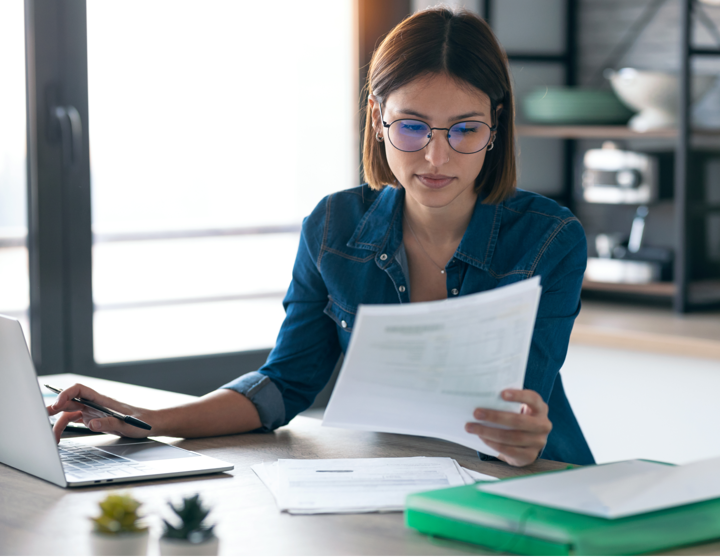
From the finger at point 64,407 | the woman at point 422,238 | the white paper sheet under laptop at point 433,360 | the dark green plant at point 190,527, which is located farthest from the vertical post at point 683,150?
the dark green plant at point 190,527

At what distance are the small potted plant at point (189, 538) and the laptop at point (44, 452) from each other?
1.21ft

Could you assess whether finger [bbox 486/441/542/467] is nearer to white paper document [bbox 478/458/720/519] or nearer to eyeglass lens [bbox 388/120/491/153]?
white paper document [bbox 478/458/720/519]

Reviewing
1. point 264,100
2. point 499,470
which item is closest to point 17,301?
point 264,100

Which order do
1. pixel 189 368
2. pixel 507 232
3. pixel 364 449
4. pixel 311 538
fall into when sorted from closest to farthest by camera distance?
1. pixel 311 538
2. pixel 364 449
3. pixel 507 232
4. pixel 189 368

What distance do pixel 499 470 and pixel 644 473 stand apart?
224 millimetres

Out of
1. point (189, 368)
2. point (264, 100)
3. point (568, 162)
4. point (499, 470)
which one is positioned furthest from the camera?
point (568, 162)

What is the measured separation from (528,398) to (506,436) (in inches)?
2.9

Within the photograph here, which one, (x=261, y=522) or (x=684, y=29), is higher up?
(x=684, y=29)

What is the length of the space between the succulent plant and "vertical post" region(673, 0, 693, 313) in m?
2.42

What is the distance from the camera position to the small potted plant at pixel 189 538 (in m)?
0.78

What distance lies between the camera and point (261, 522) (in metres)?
0.99

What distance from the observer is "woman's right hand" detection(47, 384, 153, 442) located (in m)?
1.31

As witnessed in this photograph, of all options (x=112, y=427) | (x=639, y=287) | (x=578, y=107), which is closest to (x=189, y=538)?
(x=112, y=427)

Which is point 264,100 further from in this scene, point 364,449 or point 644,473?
point 644,473
